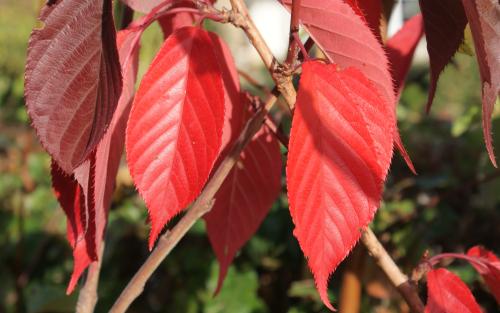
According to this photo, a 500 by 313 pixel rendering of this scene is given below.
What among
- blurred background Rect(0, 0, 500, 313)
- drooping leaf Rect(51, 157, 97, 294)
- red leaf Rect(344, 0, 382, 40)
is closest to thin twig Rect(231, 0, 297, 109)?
red leaf Rect(344, 0, 382, 40)

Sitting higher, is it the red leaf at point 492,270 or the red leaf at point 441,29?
the red leaf at point 441,29

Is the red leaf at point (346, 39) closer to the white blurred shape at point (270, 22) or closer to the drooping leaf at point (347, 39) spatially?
the drooping leaf at point (347, 39)

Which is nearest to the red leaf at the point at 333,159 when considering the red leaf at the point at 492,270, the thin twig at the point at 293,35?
the thin twig at the point at 293,35

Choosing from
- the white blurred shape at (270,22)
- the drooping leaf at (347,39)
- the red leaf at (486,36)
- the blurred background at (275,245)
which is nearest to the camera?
the red leaf at (486,36)

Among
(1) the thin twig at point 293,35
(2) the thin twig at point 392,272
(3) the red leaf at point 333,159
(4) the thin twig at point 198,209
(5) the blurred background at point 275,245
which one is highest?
(1) the thin twig at point 293,35

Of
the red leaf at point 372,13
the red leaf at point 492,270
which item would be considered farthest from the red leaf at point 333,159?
the red leaf at point 492,270

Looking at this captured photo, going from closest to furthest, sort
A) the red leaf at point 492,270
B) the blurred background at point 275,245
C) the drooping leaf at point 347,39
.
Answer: the drooping leaf at point 347,39 → the red leaf at point 492,270 → the blurred background at point 275,245

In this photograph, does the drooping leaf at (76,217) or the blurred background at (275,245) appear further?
the blurred background at (275,245)

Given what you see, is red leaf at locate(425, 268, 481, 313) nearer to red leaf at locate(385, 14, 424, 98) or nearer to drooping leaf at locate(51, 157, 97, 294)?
red leaf at locate(385, 14, 424, 98)
